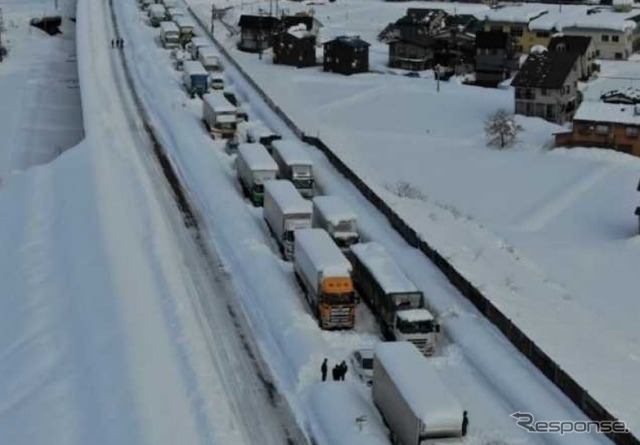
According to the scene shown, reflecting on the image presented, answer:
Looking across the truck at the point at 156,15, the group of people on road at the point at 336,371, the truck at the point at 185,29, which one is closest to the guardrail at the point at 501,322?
the group of people on road at the point at 336,371

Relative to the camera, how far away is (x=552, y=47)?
67500 mm

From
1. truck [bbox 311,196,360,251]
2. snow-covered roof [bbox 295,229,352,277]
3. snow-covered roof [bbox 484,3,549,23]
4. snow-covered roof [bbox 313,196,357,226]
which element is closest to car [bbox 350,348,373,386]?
snow-covered roof [bbox 295,229,352,277]

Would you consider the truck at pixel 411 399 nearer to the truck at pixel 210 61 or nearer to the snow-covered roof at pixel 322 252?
the snow-covered roof at pixel 322 252

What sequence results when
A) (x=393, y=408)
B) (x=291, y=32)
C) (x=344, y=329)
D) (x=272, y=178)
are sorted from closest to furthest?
(x=393, y=408) → (x=344, y=329) → (x=272, y=178) → (x=291, y=32)

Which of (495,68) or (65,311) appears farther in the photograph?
(495,68)

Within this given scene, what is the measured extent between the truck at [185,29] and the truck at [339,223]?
40.9 metres

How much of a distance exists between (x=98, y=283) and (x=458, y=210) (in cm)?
1590

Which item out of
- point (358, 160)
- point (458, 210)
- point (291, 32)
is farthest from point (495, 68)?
point (458, 210)

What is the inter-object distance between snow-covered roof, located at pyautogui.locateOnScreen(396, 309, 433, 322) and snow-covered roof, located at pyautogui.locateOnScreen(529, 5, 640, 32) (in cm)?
5729

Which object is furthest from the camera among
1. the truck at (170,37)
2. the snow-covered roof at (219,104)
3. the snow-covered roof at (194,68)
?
the truck at (170,37)

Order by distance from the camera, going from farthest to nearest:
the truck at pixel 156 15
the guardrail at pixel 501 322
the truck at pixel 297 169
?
the truck at pixel 156 15 → the truck at pixel 297 169 → the guardrail at pixel 501 322

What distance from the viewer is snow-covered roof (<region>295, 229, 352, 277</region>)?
24.8 m

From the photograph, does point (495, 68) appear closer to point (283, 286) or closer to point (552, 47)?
point (552, 47)

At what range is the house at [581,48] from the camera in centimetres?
6481
